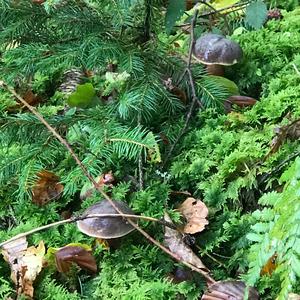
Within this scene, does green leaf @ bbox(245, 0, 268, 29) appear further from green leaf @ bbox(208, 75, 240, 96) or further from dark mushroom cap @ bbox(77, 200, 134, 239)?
dark mushroom cap @ bbox(77, 200, 134, 239)

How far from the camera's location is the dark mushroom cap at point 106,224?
1.52m

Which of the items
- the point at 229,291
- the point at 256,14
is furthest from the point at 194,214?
the point at 256,14

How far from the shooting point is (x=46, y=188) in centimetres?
185

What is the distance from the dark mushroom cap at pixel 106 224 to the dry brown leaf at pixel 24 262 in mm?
175

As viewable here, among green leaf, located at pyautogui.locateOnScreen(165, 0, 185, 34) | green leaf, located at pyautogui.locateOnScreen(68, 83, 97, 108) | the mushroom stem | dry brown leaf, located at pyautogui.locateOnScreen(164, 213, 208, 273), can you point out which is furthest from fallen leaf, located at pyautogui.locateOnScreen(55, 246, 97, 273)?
the mushroom stem

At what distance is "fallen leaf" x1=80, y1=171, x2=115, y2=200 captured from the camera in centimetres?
175

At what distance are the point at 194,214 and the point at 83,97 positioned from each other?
2.55 ft

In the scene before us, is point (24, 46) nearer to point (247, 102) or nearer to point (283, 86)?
point (247, 102)

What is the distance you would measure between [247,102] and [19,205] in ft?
3.24

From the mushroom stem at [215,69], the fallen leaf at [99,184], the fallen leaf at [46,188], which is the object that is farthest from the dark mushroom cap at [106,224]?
the mushroom stem at [215,69]

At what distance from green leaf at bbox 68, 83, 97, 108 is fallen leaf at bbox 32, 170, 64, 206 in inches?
14.6

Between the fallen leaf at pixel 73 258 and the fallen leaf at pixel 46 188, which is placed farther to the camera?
the fallen leaf at pixel 46 188

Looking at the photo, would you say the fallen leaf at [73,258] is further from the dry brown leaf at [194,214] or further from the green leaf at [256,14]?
the green leaf at [256,14]

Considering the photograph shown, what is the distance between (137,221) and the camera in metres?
1.58
